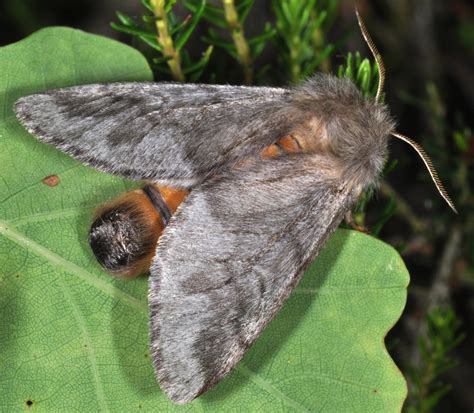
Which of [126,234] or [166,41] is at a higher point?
[166,41]

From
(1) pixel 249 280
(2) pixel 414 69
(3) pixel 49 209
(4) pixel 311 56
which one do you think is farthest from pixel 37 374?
(2) pixel 414 69

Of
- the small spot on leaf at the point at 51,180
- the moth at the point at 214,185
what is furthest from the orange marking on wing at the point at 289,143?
the small spot on leaf at the point at 51,180

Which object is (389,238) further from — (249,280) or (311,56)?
(249,280)

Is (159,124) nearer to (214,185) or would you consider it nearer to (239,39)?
(214,185)

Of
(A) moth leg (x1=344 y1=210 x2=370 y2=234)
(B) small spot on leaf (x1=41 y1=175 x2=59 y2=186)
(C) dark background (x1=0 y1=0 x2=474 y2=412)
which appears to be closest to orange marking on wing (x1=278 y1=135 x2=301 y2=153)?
(A) moth leg (x1=344 y1=210 x2=370 y2=234)

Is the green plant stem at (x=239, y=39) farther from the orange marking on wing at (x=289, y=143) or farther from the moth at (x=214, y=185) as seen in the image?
the orange marking on wing at (x=289, y=143)

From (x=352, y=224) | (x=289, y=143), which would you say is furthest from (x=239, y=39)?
(x=352, y=224)
